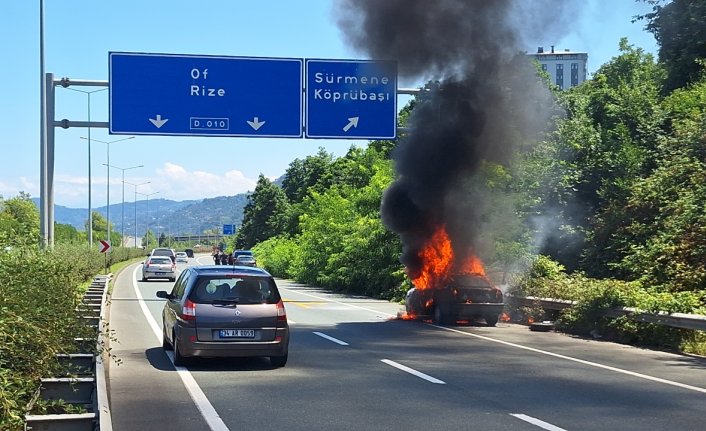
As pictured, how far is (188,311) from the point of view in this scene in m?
12.1

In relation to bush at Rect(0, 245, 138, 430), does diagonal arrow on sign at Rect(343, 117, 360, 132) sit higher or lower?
higher

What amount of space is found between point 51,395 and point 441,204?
15677 mm

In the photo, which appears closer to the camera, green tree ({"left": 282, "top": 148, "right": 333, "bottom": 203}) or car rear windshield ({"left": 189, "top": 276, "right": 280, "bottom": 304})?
car rear windshield ({"left": 189, "top": 276, "right": 280, "bottom": 304})

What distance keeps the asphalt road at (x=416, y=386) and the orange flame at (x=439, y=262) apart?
13.9ft

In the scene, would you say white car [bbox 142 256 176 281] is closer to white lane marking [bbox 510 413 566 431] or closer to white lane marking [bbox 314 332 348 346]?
white lane marking [bbox 314 332 348 346]

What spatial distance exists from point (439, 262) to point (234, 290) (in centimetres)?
1082

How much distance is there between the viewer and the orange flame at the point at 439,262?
2206cm

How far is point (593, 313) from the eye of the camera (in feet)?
59.2

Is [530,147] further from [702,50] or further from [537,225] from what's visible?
[702,50]

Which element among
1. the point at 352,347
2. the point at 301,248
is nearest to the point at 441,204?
the point at 352,347

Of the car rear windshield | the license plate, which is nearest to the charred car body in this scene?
the car rear windshield

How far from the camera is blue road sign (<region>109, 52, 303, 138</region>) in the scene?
21562mm

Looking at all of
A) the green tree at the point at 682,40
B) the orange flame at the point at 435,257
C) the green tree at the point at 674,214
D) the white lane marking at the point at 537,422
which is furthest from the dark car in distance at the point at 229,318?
the green tree at the point at 682,40

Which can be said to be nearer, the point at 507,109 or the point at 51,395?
the point at 51,395
